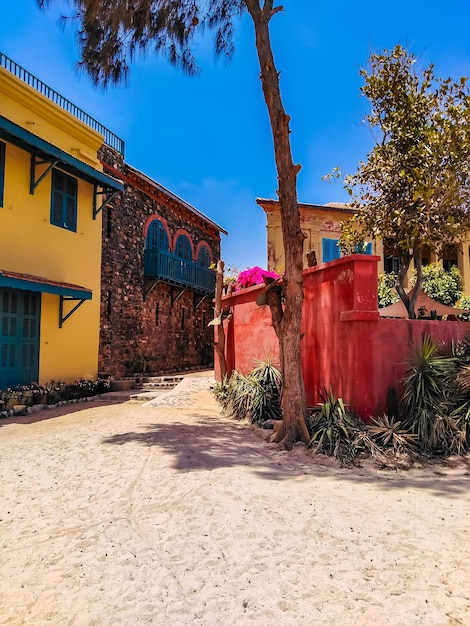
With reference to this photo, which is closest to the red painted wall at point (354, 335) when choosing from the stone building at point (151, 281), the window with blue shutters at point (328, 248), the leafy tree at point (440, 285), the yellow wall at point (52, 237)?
the yellow wall at point (52, 237)

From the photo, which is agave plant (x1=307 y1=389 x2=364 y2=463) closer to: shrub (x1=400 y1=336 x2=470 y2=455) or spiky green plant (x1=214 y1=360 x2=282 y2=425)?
shrub (x1=400 y1=336 x2=470 y2=455)

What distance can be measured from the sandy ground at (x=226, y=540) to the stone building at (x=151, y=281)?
8.99 metres

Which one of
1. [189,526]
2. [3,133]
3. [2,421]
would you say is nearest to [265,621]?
[189,526]

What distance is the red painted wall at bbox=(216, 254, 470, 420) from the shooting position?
6.35m

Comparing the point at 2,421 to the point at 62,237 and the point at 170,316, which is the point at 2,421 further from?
the point at 170,316

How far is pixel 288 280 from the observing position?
21.5ft

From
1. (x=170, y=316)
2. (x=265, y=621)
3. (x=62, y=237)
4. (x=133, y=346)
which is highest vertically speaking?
(x=62, y=237)

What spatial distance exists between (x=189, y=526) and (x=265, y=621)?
134cm

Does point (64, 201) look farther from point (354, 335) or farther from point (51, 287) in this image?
point (354, 335)

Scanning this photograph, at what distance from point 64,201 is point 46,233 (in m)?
1.22

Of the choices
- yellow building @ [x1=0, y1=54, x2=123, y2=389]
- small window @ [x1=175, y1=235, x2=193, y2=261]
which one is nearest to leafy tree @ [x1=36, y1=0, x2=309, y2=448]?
yellow building @ [x1=0, y1=54, x2=123, y2=389]

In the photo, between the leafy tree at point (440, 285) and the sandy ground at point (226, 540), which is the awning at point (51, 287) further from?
the leafy tree at point (440, 285)

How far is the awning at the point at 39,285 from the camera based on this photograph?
9.21 metres

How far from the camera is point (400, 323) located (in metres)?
6.66
